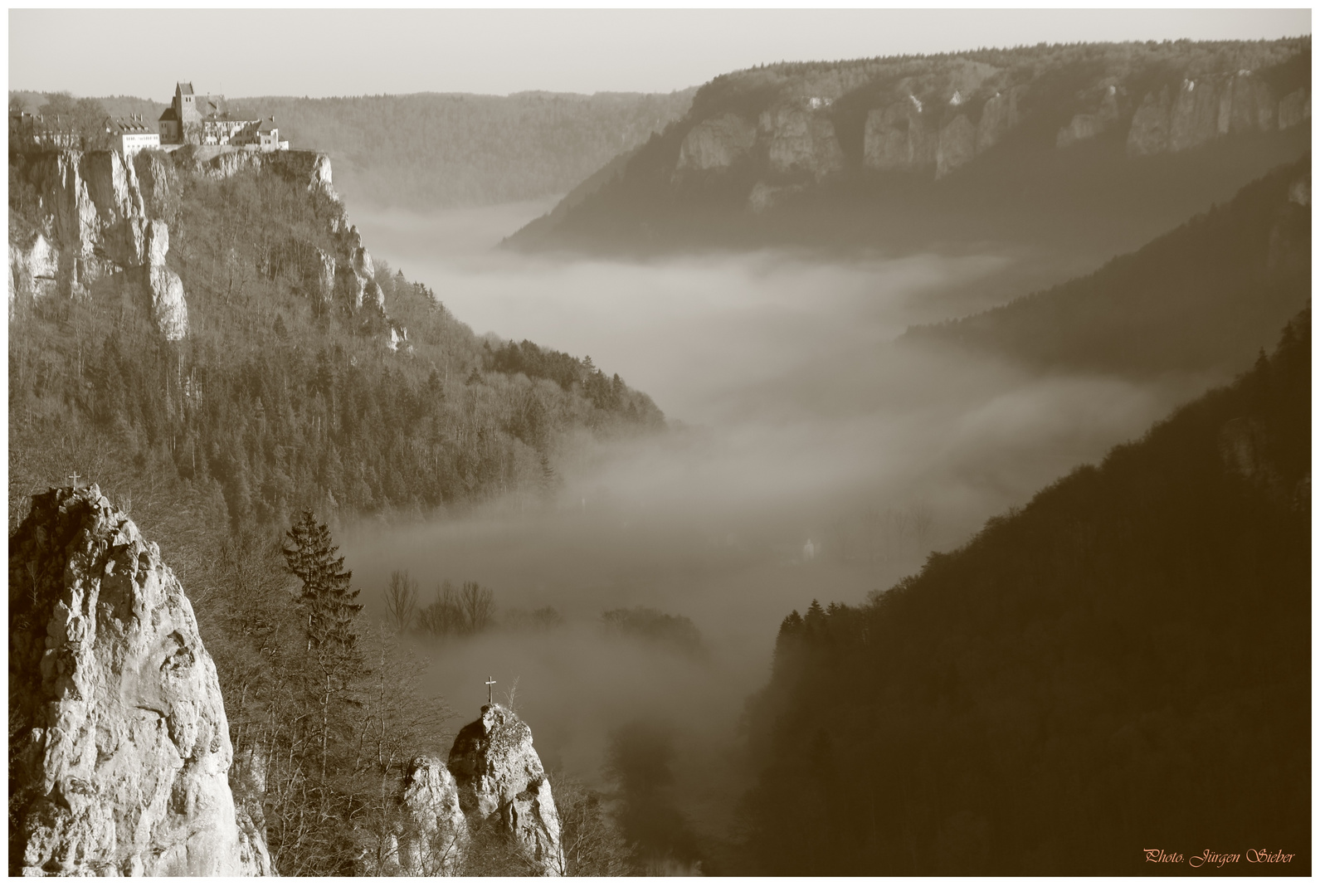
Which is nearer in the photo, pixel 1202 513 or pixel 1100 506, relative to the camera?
pixel 1202 513

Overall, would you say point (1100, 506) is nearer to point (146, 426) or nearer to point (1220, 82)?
point (146, 426)

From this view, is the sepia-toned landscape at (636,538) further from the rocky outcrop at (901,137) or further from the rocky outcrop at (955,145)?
the rocky outcrop at (901,137)

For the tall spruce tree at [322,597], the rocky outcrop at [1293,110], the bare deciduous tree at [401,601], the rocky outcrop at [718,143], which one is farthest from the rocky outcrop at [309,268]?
the rocky outcrop at [718,143]

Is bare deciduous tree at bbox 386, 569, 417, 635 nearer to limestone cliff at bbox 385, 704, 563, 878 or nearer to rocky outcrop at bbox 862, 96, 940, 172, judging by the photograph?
limestone cliff at bbox 385, 704, 563, 878

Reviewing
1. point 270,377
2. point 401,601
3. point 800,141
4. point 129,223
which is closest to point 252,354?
point 270,377

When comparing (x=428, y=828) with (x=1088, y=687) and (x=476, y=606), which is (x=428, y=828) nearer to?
(x=1088, y=687)

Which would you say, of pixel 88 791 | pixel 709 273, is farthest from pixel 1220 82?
pixel 88 791

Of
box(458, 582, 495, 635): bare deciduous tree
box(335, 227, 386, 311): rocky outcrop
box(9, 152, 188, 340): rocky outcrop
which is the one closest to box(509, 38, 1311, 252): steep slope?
box(335, 227, 386, 311): rocky outcrop
